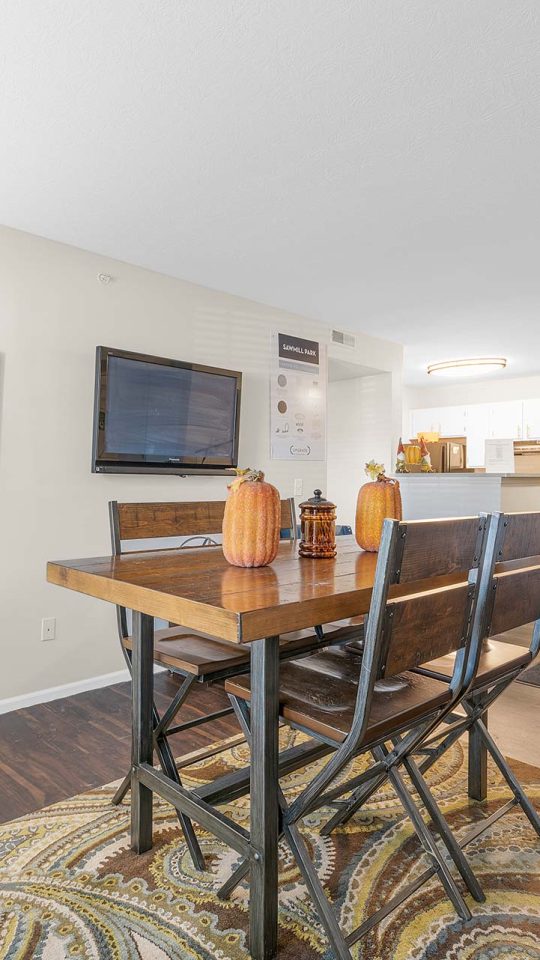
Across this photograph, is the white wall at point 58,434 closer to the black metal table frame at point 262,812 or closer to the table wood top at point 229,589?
the table wood top at point 229,589

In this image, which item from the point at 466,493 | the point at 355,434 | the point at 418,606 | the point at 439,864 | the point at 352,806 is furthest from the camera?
the point at 355,434

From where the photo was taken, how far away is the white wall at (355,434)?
5.51 meters

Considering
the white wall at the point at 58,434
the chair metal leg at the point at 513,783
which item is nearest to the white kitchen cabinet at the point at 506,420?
the white wall at the point at 58,434

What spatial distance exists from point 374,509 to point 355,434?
3988 mm

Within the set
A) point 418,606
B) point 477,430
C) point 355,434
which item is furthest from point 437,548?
point 477,430

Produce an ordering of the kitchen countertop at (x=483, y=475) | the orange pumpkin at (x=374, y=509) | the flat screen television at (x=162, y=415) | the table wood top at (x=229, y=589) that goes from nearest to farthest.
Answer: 1. the table wood top at (x=229, y=589)
2. the orange pumpkin at (x=374, y=509)
3. the flat screen television at (x=162, y=415)
4. the kitchen countertop at (x=483, y=475)

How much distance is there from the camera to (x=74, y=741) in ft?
8.34

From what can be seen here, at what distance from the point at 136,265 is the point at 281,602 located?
2.87 m

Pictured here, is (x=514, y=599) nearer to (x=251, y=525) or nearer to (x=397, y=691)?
(x=397, y=691)

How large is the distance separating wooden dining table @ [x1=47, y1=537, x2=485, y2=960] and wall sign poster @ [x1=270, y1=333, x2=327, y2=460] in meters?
2.67

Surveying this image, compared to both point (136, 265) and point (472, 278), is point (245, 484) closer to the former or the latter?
point (136, 265)

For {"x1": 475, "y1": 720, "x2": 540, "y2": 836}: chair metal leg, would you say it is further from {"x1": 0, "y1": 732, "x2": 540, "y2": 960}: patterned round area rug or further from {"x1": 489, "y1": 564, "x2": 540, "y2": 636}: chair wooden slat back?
{"x1": 489, "y1": 564, "x2": 540, "y2": 636}: chair wooden slat back

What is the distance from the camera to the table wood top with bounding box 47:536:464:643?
1.08 meters

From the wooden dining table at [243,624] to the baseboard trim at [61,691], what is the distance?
1462mm
